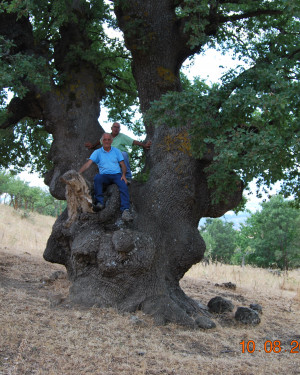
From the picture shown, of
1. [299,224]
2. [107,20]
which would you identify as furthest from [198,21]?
[299,224]

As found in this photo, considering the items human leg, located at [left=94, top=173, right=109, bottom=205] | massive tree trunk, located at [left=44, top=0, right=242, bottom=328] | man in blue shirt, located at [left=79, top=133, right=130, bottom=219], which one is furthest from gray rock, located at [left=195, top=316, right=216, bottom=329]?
human leg, located at [left=94, top=173, right=109, bottom=205]

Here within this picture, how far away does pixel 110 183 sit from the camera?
297 inches

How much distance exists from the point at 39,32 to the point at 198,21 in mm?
4093

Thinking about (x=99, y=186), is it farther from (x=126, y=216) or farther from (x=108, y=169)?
(x=126, y=216)

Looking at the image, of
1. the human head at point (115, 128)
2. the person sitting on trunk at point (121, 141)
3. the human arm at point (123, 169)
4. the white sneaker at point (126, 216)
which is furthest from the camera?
the human head at point (115, 128)

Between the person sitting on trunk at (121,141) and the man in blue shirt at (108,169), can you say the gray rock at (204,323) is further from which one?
the person sitting on trunk at (121,141)

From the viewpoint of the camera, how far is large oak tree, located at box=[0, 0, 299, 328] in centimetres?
558

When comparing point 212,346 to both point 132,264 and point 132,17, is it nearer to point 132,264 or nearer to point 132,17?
point 132,264

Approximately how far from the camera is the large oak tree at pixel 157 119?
5582 millimetres

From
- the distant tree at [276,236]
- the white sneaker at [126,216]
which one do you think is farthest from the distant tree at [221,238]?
the white sneaker at [126,216]
